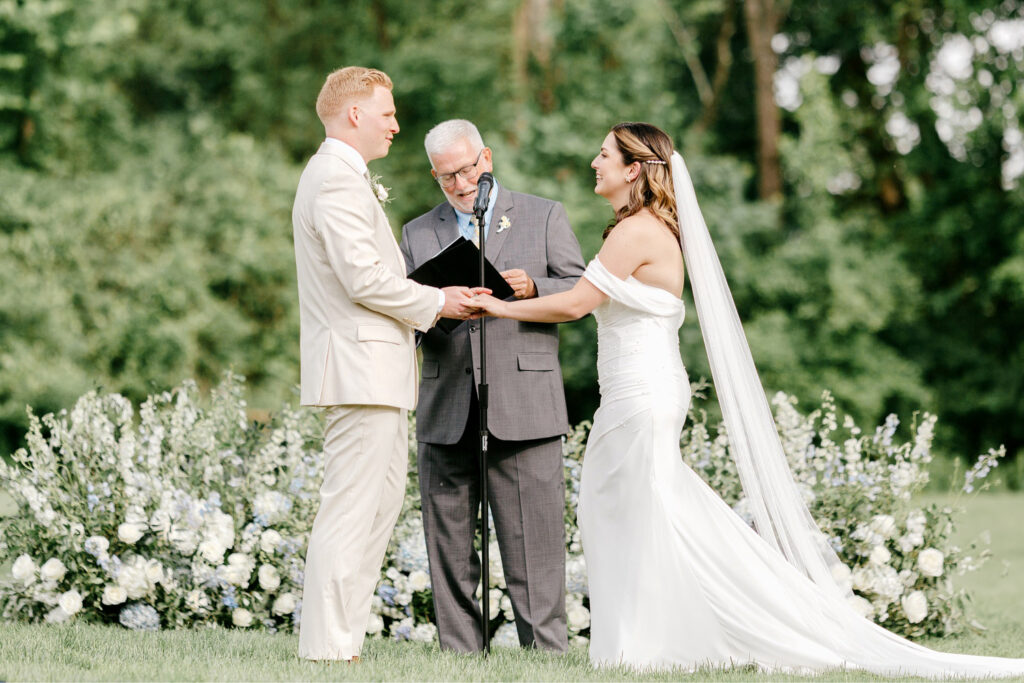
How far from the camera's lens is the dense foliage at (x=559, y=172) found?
18531 mm

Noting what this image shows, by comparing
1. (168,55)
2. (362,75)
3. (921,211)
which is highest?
(168,55)

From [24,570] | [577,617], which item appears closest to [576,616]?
[577,617]

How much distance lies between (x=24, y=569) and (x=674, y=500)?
3357 millimetres

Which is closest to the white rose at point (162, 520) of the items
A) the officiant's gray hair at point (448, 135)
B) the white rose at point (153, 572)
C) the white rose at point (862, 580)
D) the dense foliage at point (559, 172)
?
the white rose at point (153, 572)

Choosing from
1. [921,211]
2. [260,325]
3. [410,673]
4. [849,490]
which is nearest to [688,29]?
[921,211]

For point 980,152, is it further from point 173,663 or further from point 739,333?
point 173,663

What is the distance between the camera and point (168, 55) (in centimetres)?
2384

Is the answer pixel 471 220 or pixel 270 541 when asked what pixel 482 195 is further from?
pixel 270 541

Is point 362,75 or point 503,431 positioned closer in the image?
point 362,75

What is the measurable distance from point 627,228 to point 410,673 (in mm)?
1918

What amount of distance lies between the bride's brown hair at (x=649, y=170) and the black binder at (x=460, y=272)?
60 cm

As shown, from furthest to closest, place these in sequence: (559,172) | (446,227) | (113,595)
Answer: (559,172), (113,595), (446,227)

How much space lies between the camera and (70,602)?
19.9ft

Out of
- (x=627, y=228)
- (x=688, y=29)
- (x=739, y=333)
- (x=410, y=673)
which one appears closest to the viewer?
(x=410, y=673)
